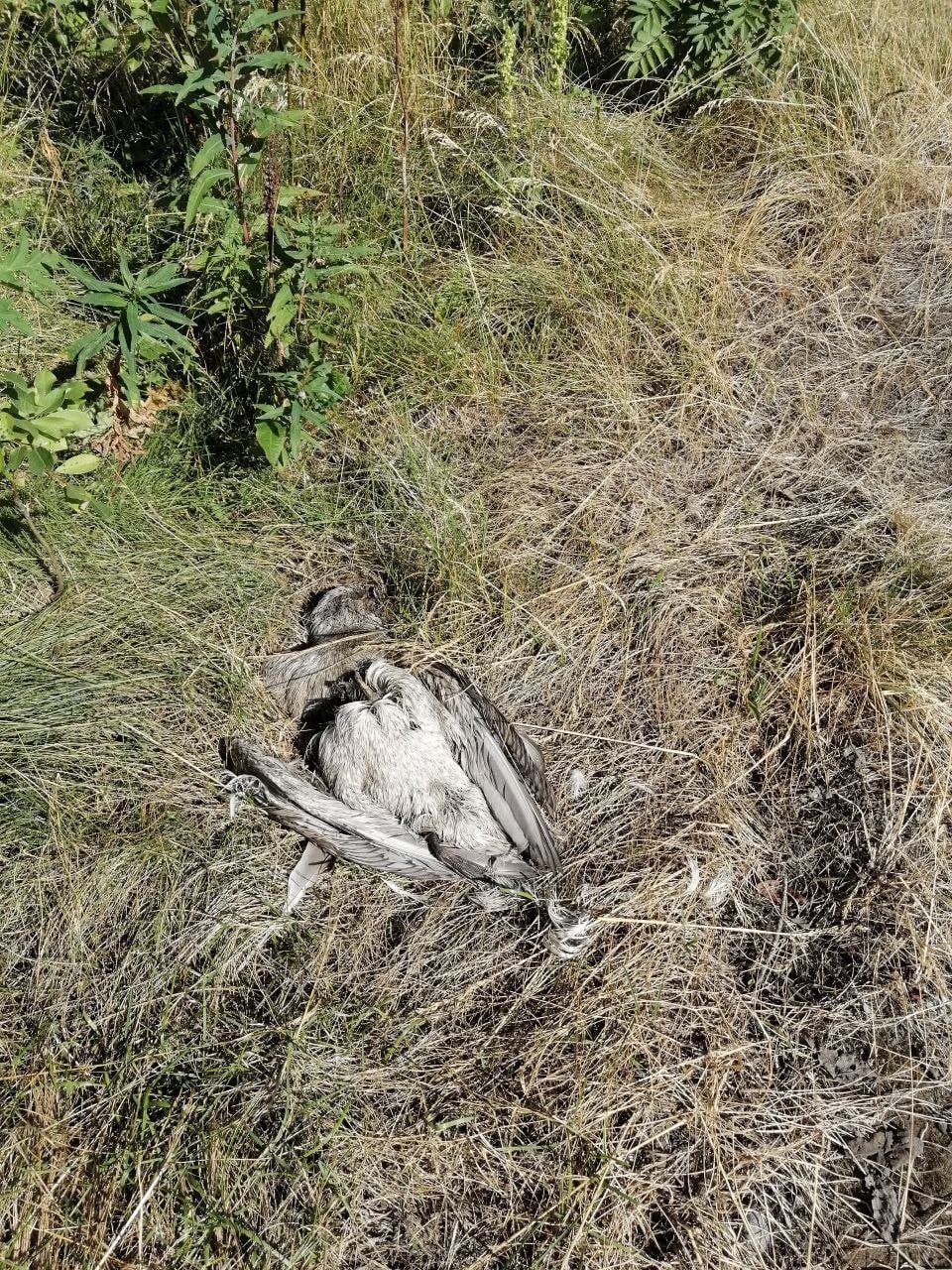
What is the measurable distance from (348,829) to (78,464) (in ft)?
3.86

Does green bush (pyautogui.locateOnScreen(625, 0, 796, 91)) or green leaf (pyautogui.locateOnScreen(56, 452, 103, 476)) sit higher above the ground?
green bush (pyautogui.locateOnScreen(625, 0, 796, 91))

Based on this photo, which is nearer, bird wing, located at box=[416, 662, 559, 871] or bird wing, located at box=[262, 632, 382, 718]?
bird wing, located at box=[416, 662, 559, 871]

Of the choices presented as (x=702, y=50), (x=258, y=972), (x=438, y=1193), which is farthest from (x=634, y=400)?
(x=438, y=1193)

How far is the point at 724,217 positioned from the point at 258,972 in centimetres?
280

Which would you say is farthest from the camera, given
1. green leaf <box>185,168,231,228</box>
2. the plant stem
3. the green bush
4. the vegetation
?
the green bush

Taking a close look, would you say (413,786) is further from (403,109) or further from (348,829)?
(403,109)

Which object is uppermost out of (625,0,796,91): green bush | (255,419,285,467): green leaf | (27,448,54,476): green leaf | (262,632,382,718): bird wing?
(625,0,796,91): green bush

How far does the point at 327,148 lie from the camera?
3262 millimetres

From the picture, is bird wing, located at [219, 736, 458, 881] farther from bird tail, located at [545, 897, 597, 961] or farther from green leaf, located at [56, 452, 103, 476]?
green leaf, located at [56, 452, 103, 476]

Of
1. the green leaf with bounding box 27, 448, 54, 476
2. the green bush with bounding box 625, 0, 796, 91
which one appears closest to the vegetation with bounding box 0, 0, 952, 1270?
the green leaf with bounding box 27, 448, 54, 476

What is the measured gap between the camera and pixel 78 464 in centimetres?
258

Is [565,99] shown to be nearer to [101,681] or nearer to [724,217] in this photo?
[724,217]

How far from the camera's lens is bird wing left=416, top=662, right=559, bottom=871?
2303 mm

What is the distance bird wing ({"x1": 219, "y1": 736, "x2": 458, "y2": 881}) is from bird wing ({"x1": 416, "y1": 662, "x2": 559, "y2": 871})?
0.18 metres
